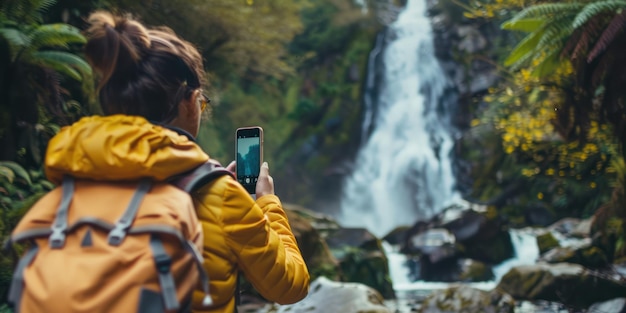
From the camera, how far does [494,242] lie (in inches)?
551

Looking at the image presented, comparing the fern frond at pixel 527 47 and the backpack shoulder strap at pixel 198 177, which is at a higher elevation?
the fern frond at pixel 527 47

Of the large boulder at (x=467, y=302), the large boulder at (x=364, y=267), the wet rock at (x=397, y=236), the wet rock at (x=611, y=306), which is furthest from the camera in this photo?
the wet rock at (x=397, y=236)

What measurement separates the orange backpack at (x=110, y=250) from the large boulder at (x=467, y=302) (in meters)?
6.11

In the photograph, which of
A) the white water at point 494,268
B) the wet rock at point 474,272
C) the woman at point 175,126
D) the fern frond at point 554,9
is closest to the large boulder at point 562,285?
the white water at point 494,268

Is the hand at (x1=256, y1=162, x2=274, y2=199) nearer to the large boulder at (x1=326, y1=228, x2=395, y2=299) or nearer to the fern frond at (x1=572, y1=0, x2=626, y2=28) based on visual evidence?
the fern frond at (x1=572, y1=0, x2=626, y2=28)

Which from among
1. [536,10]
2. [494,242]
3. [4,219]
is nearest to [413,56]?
[494,242]

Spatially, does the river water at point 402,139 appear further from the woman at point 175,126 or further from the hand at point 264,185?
the woman at point 175,126

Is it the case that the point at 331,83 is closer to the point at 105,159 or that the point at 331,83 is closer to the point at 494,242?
the point at 494,242

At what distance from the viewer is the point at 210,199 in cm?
150

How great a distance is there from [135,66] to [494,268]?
1319 cm

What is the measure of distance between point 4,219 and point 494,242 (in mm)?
11346

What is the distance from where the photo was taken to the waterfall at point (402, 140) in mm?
21781

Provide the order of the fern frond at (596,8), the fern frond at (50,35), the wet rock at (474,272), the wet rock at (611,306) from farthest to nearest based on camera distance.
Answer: the wet rock at (474,272)
the wet rock at (611,306)
the fern frond at (50,35)
the fern frond at (596,8)

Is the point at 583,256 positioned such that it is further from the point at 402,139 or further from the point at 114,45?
the point at 402,139
